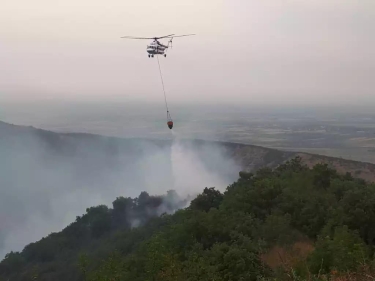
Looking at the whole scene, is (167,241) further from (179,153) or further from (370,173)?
(179,153)

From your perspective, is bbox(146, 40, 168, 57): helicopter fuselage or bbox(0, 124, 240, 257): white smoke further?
bbox(0, 124, 240, 257): white smoke

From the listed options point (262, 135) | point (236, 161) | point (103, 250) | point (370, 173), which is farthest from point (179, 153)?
point (103, 250)

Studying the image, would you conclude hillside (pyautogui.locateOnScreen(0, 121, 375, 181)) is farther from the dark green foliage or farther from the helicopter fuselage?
the helicopter fuselage

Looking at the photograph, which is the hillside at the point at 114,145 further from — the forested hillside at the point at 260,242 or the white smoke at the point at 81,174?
the forested hillside at the point at 260,242

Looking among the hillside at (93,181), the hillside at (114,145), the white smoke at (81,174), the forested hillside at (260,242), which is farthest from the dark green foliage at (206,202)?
the hillside at (114,145)

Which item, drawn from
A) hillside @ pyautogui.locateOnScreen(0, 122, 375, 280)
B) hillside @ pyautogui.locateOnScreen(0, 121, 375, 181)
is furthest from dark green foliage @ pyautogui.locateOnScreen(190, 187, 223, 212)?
hillside @ pyautogui.locateOnScreen(0, 121, 375, 181)

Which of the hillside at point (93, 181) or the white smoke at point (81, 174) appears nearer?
the hillside at point (93, 181)

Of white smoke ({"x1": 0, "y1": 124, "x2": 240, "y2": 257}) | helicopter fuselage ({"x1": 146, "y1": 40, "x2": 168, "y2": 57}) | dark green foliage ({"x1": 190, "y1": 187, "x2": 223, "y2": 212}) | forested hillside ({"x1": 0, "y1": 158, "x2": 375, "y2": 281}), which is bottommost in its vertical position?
white smoke ({"x1": 0, "y1": 124, "x2": 240, "y2": 257})

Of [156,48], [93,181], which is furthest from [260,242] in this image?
[93,181]
